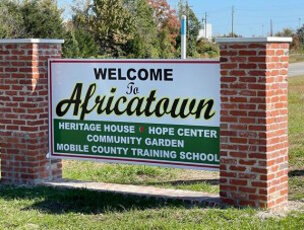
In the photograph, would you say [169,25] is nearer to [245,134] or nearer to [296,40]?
[296,40]

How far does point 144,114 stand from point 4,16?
2646 cm

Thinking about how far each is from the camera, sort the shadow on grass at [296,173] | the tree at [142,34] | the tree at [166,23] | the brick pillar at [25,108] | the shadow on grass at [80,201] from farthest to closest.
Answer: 1. the tree at [166,23]
2. the tree at [142,34]
3. the shadow on grass at [296,173]
4. the brick pillar at [25,108]
5. the shadow on grass at [80,201]

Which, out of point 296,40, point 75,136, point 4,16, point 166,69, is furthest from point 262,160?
point 296,40

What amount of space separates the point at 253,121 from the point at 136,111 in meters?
1.80

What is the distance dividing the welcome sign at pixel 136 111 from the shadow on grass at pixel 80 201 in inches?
24.4

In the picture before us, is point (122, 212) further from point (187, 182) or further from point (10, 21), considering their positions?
point (10, 21)

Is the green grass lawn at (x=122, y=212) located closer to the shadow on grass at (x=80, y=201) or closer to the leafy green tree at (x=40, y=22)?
the shadow on grass at (x=80, y=201)

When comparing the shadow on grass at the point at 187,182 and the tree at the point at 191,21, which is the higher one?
the tree at the point at 191,21

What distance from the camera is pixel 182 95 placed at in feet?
26.6

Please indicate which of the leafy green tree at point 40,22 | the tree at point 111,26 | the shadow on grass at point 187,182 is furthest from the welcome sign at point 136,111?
the tree at point 111,26

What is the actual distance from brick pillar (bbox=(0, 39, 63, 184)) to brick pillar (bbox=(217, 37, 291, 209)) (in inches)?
109

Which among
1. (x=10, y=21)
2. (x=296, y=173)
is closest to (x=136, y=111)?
(x=296, y=173)

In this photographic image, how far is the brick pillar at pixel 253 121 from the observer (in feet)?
23.5

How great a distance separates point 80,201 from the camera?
A: 26.0 ft
